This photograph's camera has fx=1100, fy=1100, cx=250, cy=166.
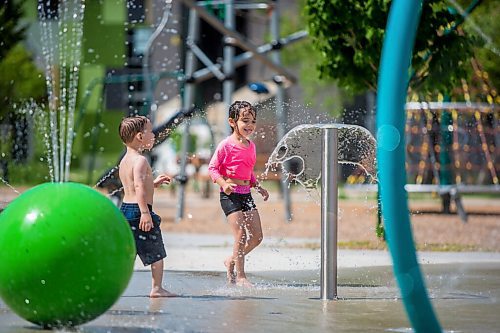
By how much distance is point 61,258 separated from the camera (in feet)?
17.7

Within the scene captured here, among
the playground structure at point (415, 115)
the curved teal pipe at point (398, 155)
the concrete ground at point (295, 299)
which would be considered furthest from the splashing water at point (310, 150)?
the playground structure at point (415, 115)

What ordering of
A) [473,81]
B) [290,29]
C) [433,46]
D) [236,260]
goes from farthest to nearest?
[290,29]
[473,81]
[433,46]
[236,260]

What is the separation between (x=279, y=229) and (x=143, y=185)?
8072 millimetres

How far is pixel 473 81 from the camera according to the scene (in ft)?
71.2

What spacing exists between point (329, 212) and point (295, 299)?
1.98ft

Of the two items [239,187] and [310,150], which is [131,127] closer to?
[239,187]

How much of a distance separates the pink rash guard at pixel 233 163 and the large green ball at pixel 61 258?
2.41 metres

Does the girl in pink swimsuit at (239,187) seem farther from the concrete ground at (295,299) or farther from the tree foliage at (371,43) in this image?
the tree foliage at (371,43)

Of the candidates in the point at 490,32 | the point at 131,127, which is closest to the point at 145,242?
the point at 131,127

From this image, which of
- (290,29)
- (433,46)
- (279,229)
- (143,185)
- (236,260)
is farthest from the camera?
(290,29)

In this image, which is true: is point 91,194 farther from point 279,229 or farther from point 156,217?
point 279,229

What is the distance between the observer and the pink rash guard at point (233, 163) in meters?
8.03

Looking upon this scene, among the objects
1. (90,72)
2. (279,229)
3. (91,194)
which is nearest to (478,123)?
(279,229)

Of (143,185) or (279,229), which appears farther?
(279,229)
